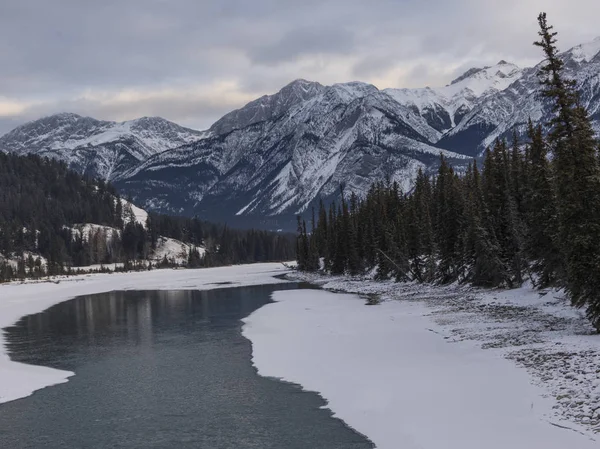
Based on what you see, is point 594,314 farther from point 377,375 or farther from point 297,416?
point 297,416

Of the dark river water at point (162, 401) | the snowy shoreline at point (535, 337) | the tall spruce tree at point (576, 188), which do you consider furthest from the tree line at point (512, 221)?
the dark river water at point (162, 401)

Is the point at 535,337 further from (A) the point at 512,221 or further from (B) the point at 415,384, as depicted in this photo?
(A) the point at 512,221

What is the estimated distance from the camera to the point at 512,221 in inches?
1962

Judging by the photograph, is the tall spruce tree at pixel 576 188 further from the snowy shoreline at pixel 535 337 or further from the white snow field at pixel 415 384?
the white snow field at pixel 415 384

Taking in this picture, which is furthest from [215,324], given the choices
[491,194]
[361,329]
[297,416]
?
[491,194]

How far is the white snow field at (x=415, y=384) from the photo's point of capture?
49.5ft

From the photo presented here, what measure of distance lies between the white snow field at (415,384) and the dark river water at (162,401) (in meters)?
1.12

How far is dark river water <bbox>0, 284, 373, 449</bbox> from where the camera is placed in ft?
56.9

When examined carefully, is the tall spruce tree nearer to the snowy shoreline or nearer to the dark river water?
the snowy shoreline

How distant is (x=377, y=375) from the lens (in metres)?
23.4

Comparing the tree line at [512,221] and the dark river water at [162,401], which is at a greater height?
the tree line at [512,221]

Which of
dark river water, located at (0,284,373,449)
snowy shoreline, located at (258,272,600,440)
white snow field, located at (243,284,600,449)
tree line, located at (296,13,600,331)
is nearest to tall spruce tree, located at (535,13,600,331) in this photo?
tree line, located at (296,13,600,331)

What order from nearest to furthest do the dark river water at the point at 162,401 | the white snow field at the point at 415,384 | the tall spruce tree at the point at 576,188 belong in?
the white snow field at the point at 415,384 → the dark river water at the point at 162,401 → the tall spruce tree at the point at 576,188

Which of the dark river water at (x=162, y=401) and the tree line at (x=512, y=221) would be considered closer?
the dark river water at (x=162, y=401)
